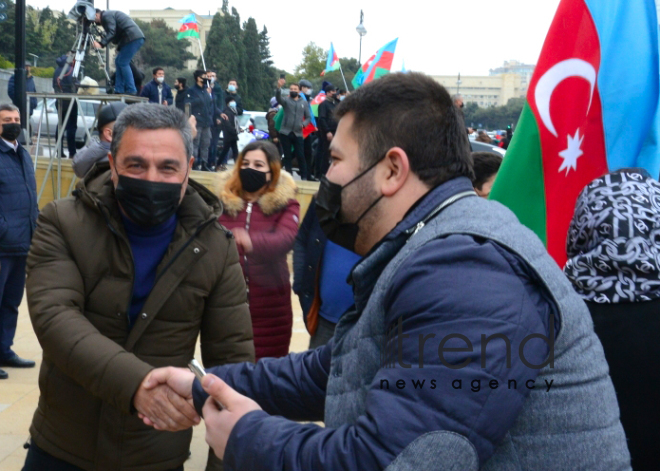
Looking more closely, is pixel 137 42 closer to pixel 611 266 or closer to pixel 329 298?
pixel 329 298

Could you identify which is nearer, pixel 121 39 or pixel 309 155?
pixel 121 39

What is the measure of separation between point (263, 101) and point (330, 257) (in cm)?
4853

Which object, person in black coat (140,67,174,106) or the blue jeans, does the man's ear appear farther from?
person in black coat (140,67,174,106)

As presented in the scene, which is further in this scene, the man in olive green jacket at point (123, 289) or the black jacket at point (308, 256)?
the black jacket at point (308, 256)

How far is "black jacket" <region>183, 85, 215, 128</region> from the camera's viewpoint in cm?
1384

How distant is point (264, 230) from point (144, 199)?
2.24m

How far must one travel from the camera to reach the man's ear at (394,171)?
1563 mm

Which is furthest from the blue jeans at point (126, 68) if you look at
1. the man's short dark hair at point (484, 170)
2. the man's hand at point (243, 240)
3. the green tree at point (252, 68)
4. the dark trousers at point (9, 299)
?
the green tree at point (252, 68)

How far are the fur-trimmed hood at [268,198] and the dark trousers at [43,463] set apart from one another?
2.42 meters

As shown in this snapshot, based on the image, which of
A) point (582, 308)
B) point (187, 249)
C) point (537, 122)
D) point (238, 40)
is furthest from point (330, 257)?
point (238, 40)

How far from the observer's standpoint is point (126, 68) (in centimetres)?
1190

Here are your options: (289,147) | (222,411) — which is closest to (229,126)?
(289,147)

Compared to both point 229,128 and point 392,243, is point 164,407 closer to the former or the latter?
point 392,243

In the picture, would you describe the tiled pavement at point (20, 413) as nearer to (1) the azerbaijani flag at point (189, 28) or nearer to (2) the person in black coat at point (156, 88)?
(2) the person in black coat at point (156, 88)
